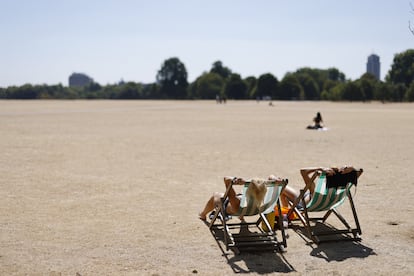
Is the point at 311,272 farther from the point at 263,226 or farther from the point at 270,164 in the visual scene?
the point at 270,164

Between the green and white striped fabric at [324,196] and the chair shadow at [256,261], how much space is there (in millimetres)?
820

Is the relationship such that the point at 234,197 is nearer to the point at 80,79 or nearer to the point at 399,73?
the point at 399,73

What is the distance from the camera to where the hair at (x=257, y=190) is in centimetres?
571

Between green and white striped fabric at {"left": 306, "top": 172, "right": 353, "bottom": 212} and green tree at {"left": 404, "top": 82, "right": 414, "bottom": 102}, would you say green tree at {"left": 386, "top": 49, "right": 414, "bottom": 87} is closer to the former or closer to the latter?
green tree at {"left": 404, "top": 82, "right": 414, "bottom": 102}

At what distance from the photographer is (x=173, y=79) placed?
125812 millimetres

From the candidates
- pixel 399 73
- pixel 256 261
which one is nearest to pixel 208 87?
pixel 399 73

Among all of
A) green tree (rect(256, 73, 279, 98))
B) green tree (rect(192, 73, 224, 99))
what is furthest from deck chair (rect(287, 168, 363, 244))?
green tree (rect(192, 73, 224, 99))

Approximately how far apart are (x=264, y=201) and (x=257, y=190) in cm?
27

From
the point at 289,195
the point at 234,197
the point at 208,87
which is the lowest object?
the point at 289,195

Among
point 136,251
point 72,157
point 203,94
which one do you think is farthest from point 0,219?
point 203,94

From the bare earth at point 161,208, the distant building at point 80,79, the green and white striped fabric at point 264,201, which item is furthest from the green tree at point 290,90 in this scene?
the green and white striped fabric at point 264,201

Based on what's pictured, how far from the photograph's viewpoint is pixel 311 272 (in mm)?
5289

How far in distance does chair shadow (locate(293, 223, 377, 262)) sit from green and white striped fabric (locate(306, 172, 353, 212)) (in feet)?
1.54

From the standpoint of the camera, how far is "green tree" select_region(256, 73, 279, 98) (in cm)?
11131
